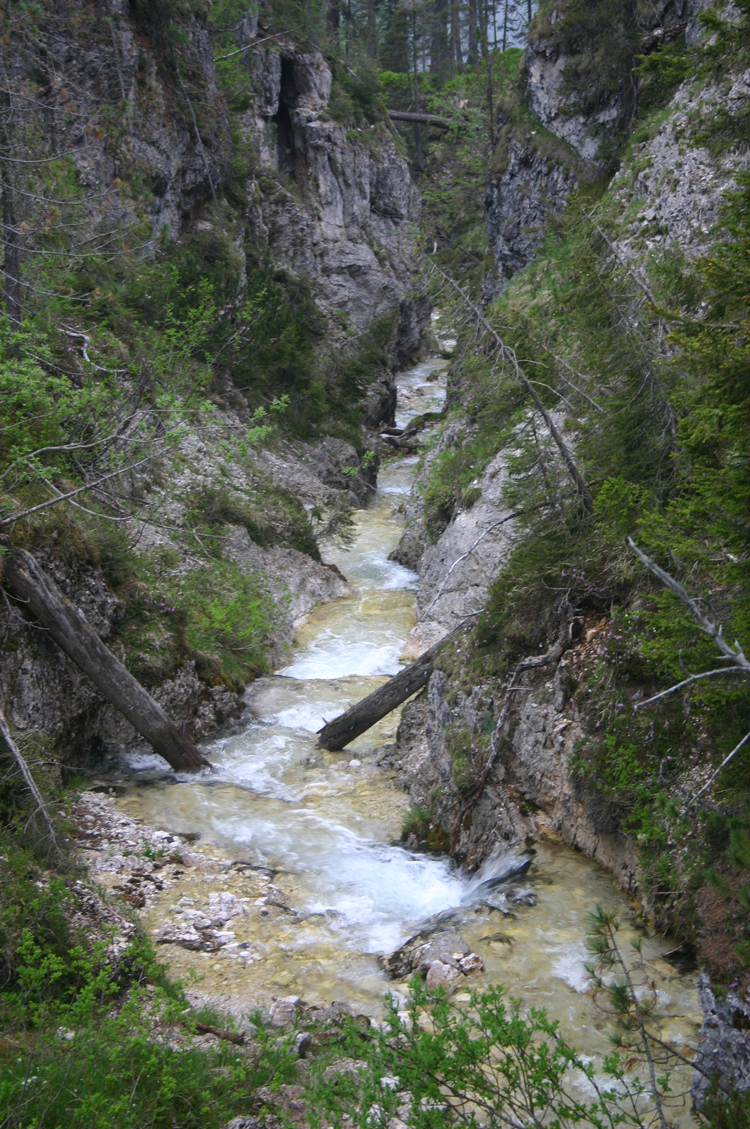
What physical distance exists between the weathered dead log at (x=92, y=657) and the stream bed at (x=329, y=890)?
0.49 m

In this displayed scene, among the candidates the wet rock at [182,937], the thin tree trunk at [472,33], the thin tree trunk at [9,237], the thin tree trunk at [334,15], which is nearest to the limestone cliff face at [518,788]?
the wet rock at [182,937]

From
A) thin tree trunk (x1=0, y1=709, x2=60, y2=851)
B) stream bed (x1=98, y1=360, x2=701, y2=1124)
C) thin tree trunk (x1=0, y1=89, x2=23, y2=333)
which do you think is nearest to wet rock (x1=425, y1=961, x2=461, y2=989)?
stream bed (x1=98, y1=360, x2=701, y2=1124)

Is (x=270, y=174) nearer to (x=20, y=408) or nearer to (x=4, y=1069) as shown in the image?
(x=20, y=408)

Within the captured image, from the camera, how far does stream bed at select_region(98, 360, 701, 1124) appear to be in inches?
197

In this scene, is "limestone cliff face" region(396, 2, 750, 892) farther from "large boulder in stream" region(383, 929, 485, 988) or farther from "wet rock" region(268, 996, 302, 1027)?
"wet rock" region(268, 996, 302, 1027)

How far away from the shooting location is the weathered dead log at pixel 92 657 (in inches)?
302

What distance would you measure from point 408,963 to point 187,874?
246cm

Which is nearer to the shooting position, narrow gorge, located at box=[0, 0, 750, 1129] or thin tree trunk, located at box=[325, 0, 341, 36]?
narrow gorge, located at box=[0, 0, 750, 1129]

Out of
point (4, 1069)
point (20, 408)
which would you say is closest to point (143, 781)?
point (20, 408)

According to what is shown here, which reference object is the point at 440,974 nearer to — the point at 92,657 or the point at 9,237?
the point at 92,657

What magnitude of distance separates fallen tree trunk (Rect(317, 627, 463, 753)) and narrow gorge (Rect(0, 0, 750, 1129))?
0.92 ft

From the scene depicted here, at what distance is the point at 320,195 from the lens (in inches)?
1168

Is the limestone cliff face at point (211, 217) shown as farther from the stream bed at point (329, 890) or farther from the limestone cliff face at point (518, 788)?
the limestone cliff face at point (518, 788)

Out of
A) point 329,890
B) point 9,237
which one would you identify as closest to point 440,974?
point 329,890
